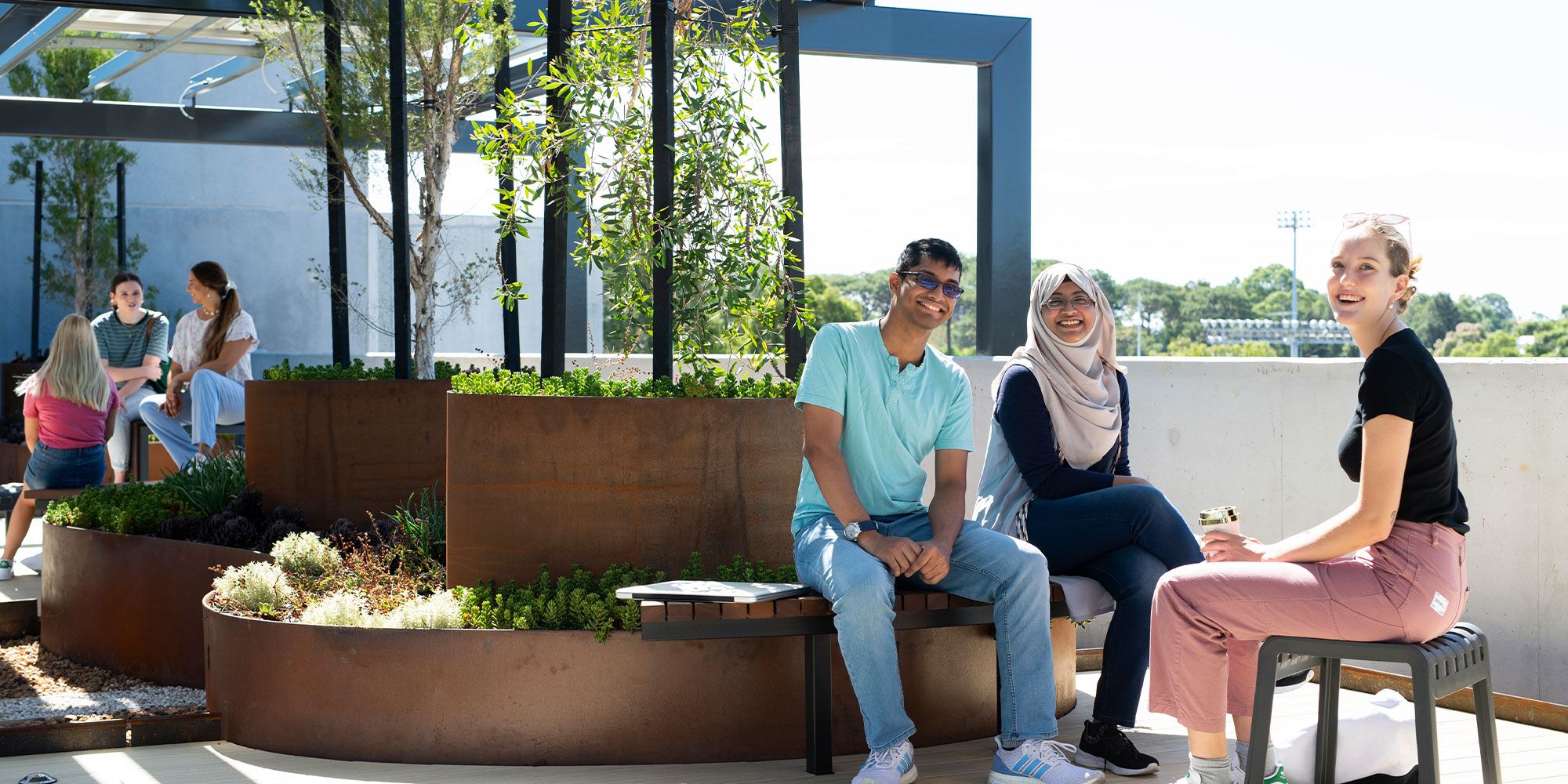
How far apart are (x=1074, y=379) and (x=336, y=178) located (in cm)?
469

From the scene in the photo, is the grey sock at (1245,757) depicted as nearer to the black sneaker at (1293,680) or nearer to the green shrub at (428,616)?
the black sneaker at (1293,680)

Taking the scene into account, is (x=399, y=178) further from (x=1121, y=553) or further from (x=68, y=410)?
(x=1121, y=553)

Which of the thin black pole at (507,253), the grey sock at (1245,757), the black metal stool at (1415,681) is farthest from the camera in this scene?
the thin black pole at (507,253)

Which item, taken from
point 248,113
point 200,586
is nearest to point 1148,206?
point 248,113

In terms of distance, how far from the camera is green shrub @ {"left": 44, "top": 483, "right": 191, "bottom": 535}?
551 cm

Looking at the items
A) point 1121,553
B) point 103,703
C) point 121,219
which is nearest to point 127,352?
point 103,703

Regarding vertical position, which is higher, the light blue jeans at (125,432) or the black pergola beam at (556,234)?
the black pergola beam at (556,234)

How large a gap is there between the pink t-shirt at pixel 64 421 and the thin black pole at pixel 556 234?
9.95 feet

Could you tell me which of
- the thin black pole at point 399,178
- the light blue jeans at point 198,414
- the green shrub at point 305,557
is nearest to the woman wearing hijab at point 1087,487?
the green shrub at point 305,557

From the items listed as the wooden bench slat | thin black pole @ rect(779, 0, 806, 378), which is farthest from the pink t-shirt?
the wooden bench slat

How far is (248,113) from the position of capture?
1120 centimetres

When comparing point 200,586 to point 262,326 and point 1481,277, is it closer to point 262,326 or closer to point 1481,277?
point 262,326

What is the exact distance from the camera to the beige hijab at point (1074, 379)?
3.69 m

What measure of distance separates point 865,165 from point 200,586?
9619 centimetres
